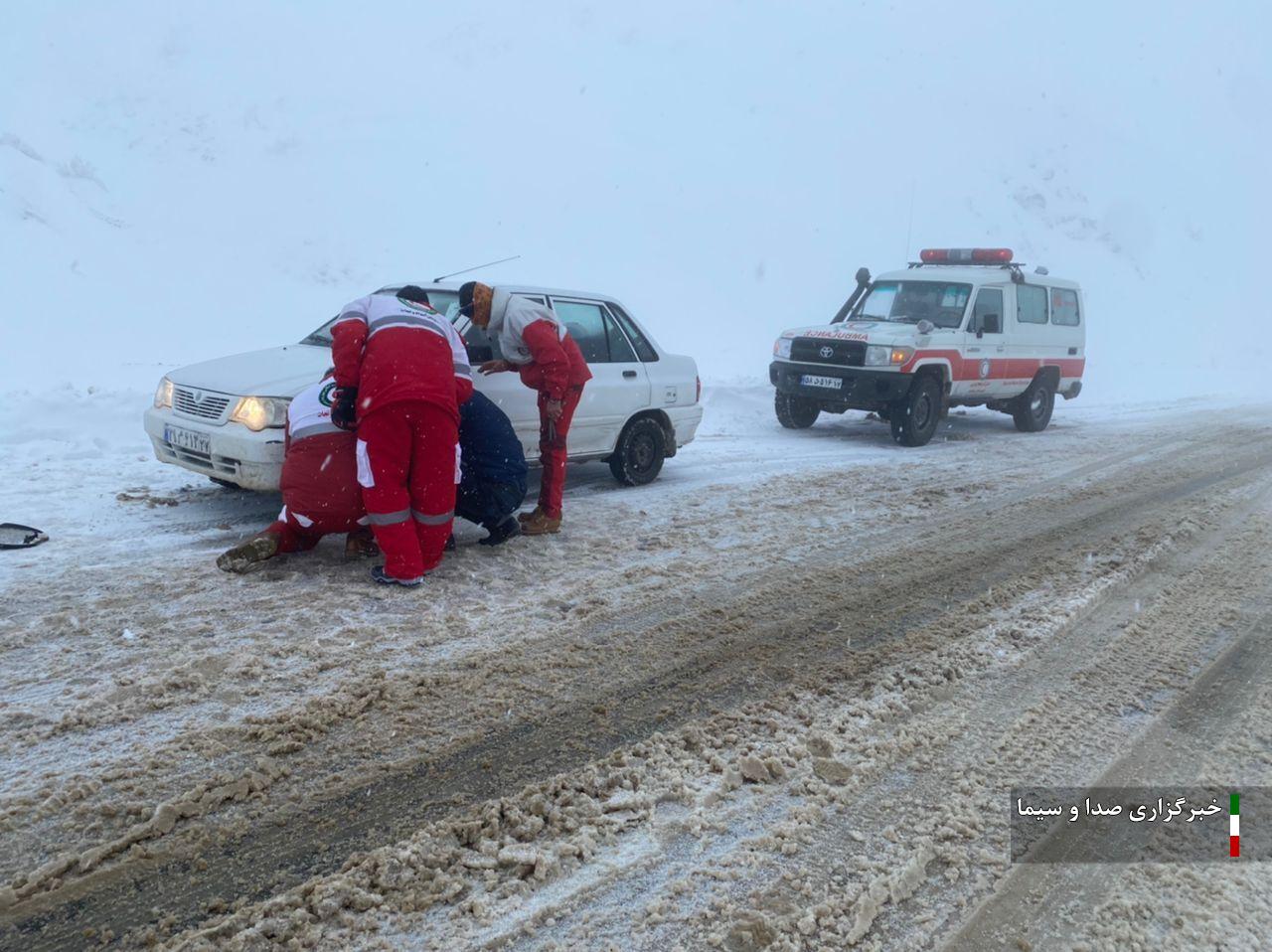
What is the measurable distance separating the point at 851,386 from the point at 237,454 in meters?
7.07

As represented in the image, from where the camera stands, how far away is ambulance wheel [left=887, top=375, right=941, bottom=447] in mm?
10352

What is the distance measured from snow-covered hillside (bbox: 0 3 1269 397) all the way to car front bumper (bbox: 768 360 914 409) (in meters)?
5.05

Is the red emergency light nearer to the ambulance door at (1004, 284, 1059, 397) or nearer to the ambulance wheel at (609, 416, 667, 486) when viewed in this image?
the ambulance door at (1004, 284, 1059, 397)

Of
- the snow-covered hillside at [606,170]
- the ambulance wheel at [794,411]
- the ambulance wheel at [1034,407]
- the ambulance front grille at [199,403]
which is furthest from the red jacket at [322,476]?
the ambulance wheel at [1034,407]

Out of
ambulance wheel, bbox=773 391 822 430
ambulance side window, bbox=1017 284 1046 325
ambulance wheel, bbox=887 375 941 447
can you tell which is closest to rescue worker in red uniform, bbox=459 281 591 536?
ambulance wheel, bbox=887 375 941 447

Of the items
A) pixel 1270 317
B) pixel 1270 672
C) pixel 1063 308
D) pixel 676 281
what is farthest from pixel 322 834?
pixel 1270 317

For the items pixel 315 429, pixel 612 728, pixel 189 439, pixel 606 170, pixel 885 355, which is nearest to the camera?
pixel 612 728

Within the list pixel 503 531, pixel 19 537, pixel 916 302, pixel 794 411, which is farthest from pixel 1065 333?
pixel 19 537

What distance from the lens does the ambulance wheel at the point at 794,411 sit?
37.3 feet

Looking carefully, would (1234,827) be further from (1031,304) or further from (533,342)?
(1031,304)

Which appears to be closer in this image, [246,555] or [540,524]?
[246,555]

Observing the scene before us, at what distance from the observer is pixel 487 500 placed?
209 inches

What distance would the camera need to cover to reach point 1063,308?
12.7 meters

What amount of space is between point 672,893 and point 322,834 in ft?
3.29
